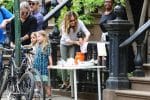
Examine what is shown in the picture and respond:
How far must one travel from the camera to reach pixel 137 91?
11.0 metres

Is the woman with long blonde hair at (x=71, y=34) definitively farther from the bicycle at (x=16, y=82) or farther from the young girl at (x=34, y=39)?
the bicycle at (x=16, y=82)

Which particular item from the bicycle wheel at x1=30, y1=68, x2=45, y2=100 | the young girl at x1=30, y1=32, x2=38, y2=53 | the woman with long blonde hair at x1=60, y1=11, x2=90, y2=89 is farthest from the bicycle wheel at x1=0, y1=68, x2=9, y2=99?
the woman with long blonde hair at x1=60, y1=11, x2=90, y2=89

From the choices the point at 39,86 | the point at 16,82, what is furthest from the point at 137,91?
the point at 16,82

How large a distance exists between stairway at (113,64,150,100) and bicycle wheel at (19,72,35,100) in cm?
189

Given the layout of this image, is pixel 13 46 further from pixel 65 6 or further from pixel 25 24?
pixel 65 6

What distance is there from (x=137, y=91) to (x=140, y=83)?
247mm

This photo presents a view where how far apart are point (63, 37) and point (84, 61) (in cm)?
93

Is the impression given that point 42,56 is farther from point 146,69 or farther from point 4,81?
point 146,69

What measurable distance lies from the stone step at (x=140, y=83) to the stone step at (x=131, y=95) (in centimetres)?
26

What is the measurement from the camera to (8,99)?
10.7 m

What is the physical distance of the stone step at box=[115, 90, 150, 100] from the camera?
34.6ft

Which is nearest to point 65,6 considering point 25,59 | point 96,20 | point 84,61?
point 96,20

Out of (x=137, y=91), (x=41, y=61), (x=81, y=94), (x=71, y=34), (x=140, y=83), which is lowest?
(x=81, y=94)

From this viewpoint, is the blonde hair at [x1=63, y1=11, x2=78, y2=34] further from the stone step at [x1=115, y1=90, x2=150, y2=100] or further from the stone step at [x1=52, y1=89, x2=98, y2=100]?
the stone step at [x1=115, y1=90, x2=150, y2=100]
